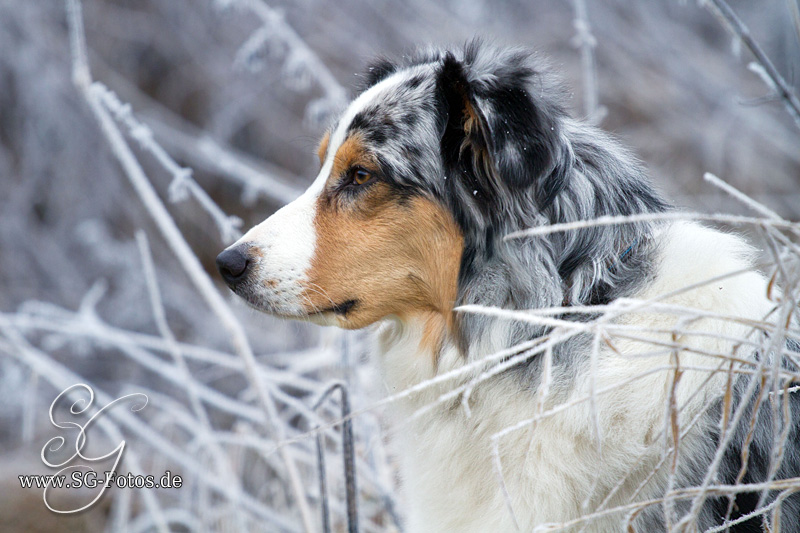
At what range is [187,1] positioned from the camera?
6.34 metres

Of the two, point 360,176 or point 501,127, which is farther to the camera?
point 360,176

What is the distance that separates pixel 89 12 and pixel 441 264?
17.7 feet

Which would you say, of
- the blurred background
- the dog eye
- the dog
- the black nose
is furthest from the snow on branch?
the blurred background

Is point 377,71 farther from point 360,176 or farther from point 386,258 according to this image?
point 386,258

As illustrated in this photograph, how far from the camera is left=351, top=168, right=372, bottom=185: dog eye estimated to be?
220 cm

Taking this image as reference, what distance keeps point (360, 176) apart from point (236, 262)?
48 centimetres

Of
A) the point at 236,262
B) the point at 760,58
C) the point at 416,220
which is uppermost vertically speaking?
the point at 760,58

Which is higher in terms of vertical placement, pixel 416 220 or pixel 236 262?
pixel 416 220

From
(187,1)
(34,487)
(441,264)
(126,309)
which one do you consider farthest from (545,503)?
(187,1)

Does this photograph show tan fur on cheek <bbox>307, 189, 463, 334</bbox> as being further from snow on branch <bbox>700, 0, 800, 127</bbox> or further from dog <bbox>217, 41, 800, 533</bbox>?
snow on branch <bbox>700, 0, 800, 127</bbox>

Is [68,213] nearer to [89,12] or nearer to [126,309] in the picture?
[126,309]

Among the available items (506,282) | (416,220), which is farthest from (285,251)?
(506,282)

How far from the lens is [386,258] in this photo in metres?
2.15

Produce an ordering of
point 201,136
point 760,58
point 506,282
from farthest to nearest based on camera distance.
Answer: point 201,136 < point 506,282 < point 760,58
